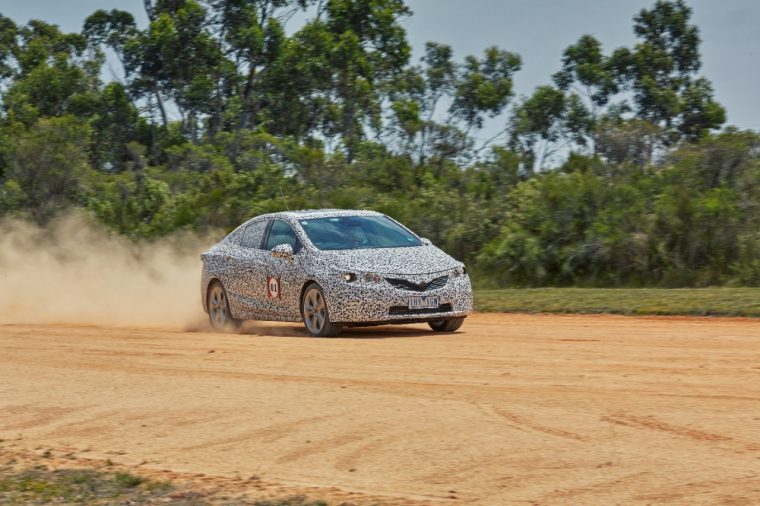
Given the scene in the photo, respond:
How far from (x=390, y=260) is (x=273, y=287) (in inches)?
68.0

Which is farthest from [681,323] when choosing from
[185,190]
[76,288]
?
[185,190]

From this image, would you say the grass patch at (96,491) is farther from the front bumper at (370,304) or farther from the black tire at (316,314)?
the black tire at (316,314)

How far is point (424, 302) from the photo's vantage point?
14117 millimetres

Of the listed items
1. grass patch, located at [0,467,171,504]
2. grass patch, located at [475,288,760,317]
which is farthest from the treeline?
grass patch, located at [0,467,171,504]

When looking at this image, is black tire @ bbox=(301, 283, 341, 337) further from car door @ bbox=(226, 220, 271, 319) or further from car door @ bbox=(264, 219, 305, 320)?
car door @ bbox=(226, 220, 271, 319)

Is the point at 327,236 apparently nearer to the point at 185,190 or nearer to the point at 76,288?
the point at 76,288

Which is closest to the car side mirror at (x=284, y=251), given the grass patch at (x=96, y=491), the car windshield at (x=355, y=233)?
the car windshield at (x=355, y=233)

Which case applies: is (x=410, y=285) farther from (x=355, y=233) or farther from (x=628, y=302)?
(x=628, y=302)

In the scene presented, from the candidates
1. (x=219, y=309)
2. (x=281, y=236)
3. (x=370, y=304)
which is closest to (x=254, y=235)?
(x=281, y=236)

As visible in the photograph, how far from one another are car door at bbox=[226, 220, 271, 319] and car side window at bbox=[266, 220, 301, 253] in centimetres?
17

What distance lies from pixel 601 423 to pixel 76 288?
57.8 feet

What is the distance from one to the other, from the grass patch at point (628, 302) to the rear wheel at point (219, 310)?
466cm

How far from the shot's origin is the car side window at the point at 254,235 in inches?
640

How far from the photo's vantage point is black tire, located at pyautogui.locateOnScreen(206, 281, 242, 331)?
16.7 metres
